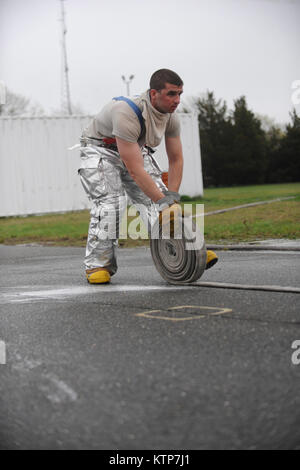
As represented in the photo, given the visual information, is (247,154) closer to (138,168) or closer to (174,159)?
(174,159)

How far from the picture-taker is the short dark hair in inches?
212

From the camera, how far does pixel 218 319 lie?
12.9 feet

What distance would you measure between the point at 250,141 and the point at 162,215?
4648 cm

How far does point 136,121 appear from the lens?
5.49 m

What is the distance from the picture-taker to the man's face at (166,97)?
5.37 m

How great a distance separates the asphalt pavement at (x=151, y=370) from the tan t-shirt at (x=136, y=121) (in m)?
1.18

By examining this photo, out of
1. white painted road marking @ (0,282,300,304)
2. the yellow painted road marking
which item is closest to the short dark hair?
white painted road marking @ (0,282,300,304)

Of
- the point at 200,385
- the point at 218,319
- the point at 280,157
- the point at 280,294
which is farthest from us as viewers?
the point at 280,157

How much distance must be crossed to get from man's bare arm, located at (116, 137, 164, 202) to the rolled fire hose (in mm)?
286

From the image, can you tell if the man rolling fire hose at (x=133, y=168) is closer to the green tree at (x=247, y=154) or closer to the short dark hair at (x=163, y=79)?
the short dark hair at (x=163, y=79)

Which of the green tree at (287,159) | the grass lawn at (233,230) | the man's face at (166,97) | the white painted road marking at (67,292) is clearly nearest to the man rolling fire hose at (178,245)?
the white painted road marking at (67,292)

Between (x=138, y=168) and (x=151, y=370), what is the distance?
8.89ft

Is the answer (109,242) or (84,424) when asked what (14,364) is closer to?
(84,424)

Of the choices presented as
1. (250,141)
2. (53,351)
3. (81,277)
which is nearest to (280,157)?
(250,141)
